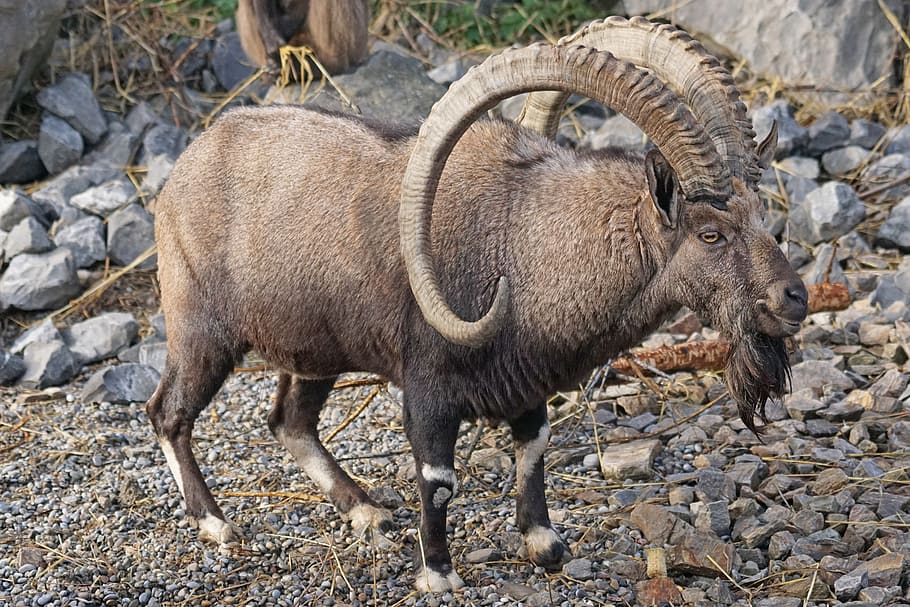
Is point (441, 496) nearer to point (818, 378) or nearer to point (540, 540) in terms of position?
point (540, 540)

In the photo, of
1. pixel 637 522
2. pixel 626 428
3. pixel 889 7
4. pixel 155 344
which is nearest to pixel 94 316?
pixel 155 344

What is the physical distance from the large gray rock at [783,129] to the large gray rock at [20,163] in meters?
5.78

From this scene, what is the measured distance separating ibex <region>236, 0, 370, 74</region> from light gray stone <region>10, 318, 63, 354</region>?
281cm

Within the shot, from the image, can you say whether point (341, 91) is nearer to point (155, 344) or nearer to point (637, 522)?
point (155, 344)

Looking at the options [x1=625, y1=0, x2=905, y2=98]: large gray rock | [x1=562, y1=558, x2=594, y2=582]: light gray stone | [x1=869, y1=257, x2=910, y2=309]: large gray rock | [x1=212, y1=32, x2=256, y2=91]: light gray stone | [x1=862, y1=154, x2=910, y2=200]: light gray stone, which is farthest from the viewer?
[x1=212, y1=32, x2=256, y2=91]: light gray stone

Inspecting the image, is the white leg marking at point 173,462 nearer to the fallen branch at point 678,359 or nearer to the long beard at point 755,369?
the fallen branch at point 678,359

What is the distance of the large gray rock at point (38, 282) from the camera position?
323 inches

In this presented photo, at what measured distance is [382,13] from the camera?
11.7m

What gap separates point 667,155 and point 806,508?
6.60 ft

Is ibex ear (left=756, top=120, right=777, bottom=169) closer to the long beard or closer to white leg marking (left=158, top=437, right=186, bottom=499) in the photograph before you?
the long beard

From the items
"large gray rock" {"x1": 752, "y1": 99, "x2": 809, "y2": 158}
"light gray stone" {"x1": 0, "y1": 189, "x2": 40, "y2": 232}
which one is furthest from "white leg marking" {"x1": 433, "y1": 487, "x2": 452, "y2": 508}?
"large gray rock" {"x1": 752, "y1": 99, "x2": 809, "y2": 158}

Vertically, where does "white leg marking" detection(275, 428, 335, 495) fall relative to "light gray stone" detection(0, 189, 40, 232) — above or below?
above

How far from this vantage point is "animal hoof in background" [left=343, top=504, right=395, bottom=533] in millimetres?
5711

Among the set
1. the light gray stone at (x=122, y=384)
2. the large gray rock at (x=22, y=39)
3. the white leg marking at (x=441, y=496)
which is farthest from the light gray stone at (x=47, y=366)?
the white leg marking at (x=441, y=496)
